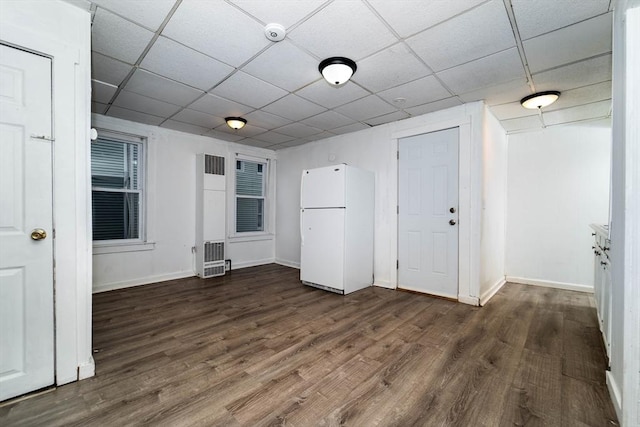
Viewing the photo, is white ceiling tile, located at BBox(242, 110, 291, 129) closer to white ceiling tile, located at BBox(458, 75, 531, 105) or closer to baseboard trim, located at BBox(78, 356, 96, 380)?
white ceiling tile, located at BBox(458, 75, 531, 105)

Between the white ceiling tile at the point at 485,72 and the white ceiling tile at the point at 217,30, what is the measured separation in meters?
1.85

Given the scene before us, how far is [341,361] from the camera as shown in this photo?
204 cm

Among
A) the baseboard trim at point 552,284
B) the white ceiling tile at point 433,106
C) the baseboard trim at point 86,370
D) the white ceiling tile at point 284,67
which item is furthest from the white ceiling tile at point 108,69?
the baseboard trim at point 552,284

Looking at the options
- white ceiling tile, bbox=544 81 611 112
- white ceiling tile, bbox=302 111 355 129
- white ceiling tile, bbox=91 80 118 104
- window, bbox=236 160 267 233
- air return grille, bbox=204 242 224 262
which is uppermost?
white ceiling tile, bbox=302 111 355 129

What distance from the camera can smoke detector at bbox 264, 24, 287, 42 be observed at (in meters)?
1.96

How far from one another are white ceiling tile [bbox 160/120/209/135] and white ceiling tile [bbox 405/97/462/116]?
3.32 m

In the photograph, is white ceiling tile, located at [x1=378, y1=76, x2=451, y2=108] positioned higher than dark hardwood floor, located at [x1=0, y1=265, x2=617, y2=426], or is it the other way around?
white ceiling tile, located at [x1=378, y1=76, x2=451, y2=108]

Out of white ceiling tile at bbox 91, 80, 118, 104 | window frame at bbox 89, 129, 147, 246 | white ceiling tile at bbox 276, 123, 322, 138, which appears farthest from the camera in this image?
white ceiling tile at bbox 276, 123, 322, 138

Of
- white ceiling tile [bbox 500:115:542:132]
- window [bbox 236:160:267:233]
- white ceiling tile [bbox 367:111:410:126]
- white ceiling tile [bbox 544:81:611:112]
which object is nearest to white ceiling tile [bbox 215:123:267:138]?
window [bbox 236:160:267:233]

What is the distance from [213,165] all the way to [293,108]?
2.00 metres

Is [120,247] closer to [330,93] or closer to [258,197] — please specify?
[258,197]

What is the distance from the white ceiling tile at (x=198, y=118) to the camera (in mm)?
3722

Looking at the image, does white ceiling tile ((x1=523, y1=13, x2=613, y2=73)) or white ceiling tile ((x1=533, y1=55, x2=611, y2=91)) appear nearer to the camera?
white ceiling tile ((x1=523, y1=13, x2=613, y2=73))

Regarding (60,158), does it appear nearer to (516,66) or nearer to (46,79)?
(46,79)
